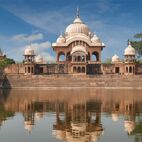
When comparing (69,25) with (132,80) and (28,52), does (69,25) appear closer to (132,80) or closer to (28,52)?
(28,52)

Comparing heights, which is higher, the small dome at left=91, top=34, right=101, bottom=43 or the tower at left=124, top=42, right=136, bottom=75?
the small dome at left=91, top=34, right=101, bottom=43

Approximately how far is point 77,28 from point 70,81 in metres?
12.5

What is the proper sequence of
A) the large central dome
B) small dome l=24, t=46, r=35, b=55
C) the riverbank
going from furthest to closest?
the large central dome < small dome l=24, t=46, r=35, b=55 < the riverbank

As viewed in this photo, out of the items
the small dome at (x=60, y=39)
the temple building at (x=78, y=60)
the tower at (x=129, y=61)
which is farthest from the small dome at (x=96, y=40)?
the tower at (x=129, y=61)

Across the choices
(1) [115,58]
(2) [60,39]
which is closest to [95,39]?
(1) [115,58]

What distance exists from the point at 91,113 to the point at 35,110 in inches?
107

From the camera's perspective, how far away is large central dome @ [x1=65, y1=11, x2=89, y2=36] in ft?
164

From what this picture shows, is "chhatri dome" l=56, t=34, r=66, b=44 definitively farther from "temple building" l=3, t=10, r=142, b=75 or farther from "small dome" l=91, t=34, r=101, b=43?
"small dome" l=91, t=34, r=101, b=43

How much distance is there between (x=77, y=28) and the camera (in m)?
50.1

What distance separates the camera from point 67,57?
161 feet

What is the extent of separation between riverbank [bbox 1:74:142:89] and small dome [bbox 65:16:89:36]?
11.3 metres

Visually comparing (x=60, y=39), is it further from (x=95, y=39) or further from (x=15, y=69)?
(x=15, y=69)

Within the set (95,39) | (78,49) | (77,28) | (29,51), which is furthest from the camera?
(77,28)

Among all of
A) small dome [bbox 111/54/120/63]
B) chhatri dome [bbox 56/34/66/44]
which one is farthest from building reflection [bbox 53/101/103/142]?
small dome [bbox 111/54/120/63]
